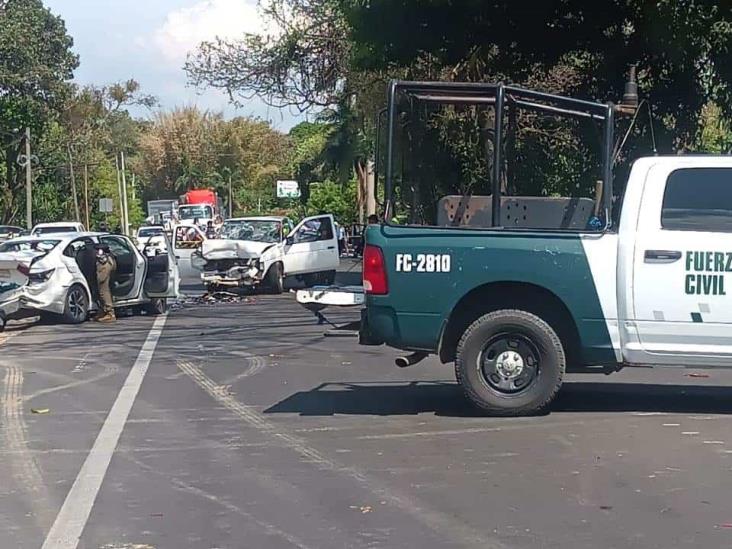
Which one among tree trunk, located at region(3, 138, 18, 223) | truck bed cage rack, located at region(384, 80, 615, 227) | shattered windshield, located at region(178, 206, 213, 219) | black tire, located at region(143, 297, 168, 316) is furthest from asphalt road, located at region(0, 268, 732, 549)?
shattered windshield, located at region(178, 206, 213, 219)

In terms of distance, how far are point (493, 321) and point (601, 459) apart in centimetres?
185

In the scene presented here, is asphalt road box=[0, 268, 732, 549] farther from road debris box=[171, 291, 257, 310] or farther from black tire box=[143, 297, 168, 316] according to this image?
road debris box=[171, 291, 257, 310]

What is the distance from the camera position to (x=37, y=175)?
6312 centimetres

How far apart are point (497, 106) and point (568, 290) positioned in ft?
5.43

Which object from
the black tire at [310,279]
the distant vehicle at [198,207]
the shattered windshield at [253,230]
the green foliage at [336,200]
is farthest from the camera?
the distant vehicle at [198,207]

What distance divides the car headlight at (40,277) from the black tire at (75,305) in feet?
1.66

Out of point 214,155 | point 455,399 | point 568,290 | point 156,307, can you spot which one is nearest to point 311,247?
point 156,307

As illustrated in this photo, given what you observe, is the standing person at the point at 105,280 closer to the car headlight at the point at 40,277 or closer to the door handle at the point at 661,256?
the car headlight at the point at 40,277

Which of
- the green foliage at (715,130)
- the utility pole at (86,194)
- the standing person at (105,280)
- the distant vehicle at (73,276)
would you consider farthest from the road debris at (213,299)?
the utility pole at (86,194)

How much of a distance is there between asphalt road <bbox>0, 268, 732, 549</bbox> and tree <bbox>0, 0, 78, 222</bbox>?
127ft

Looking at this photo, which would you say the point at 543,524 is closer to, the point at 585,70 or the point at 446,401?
the point at 446,401

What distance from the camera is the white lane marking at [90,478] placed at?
6.43 meters

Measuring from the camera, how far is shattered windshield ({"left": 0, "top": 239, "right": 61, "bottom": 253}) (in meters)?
20.1

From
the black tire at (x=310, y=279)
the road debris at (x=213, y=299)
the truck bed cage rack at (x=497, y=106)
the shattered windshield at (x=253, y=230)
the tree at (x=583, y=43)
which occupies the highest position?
the tree at (x=583, y=43)
